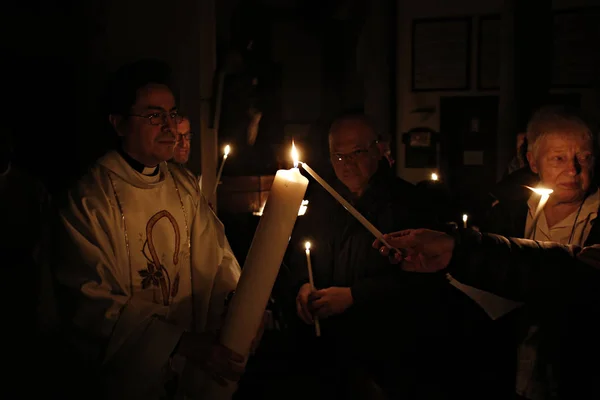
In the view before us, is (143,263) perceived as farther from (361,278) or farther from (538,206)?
(538,206)

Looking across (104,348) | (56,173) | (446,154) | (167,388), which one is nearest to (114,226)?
(104,348)

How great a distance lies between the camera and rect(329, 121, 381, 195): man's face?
2.74 metres

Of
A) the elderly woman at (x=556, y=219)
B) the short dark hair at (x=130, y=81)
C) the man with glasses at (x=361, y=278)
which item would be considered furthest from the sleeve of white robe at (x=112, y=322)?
the elderly woman at (x=556, y=219)

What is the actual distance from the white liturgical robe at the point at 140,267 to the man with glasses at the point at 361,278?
461mm

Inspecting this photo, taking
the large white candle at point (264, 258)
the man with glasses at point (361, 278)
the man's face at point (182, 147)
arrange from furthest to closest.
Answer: the man's face at point (182, 147) → the man with glasses at point (361, 278) → the large white candle at point (264, 258)

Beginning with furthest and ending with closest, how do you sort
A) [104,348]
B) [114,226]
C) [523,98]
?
[523,98] < [114,226] < [104,348]

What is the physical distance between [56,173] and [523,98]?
3.96 metres

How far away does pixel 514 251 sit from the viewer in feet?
6.11

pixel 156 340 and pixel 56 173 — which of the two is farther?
pixel 56 173

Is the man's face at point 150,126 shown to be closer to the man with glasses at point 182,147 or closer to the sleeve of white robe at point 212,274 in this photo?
the sleeve of white robe at point 212,274

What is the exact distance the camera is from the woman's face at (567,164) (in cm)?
203

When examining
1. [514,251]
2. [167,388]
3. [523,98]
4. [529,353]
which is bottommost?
[167,388]

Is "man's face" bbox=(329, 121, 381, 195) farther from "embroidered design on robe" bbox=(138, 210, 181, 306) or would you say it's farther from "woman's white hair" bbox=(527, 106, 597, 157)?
"embroidered design on robe" bbox=(138, 210, 181, 306)

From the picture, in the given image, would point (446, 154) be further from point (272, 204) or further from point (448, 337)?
point (272, 204)
